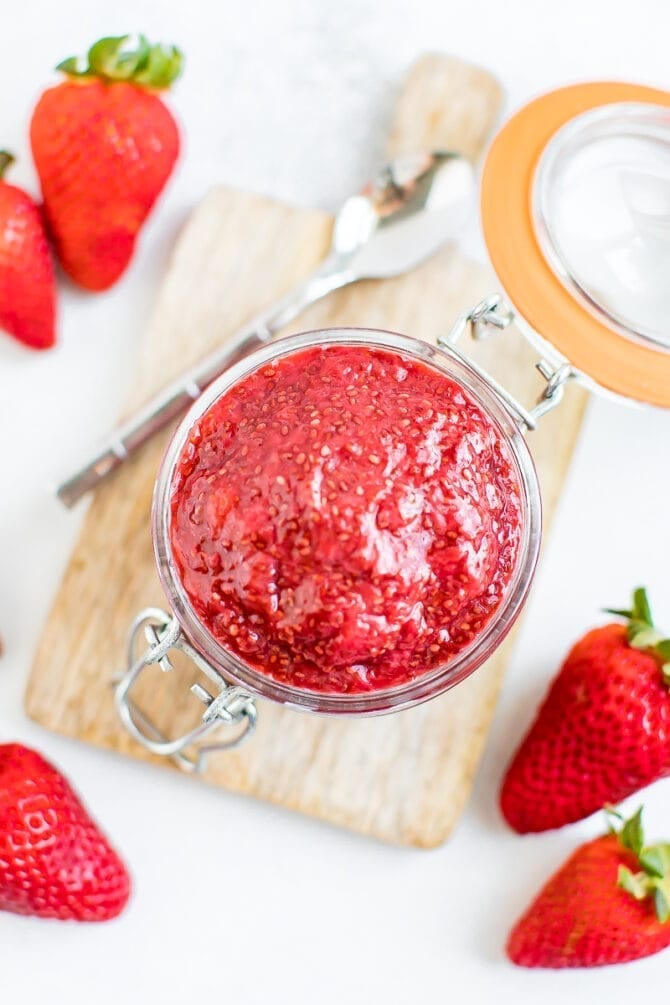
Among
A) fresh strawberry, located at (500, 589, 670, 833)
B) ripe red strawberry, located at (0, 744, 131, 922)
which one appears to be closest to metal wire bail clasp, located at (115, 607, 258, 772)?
ripe red strawberry, located at (0, 744, 131, 922)

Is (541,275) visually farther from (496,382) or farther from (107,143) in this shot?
(107,143)

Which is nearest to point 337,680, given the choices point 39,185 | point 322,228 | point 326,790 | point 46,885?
point 326,790

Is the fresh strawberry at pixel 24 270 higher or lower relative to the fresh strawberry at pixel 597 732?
higher

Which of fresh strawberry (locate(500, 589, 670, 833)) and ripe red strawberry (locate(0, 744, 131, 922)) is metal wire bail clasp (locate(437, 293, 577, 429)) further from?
ripe red strawberry (locate(0, 744, 131, 922))

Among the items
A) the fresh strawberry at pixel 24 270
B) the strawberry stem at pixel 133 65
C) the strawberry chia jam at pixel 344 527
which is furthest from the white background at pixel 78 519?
the strawberry chia jam at pixel 344 527

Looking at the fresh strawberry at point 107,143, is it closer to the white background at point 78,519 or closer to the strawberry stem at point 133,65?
the strawberry stem at point 133,65
